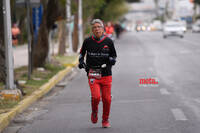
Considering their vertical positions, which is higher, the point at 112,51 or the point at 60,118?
the point at 112,51

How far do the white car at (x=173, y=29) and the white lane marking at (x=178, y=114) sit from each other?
4072 cm

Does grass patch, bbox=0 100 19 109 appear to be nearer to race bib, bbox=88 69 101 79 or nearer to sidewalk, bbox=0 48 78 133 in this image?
sidewalk, bbox=0 48 78 133

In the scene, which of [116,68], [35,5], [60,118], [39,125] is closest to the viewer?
[39,125]

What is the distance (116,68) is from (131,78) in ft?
12.6

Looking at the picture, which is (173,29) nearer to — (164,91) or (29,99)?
(164,91)

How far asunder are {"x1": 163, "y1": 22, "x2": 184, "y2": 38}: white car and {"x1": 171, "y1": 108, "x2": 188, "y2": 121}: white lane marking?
134 feet

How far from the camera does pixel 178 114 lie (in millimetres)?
9031

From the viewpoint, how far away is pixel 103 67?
7.69m

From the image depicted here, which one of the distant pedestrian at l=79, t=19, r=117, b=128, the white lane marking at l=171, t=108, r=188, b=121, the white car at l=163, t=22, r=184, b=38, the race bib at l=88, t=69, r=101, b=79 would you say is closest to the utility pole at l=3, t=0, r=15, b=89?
the distant pedestrian at l=79, t=19, r=117, b=128

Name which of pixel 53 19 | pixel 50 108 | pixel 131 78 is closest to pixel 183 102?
pixel 50 108

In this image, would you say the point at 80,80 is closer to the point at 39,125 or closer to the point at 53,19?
the point at 53,19

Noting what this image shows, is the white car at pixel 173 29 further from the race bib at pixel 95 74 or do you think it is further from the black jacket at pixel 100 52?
the race bib at pixel 95 74

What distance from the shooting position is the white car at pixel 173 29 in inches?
1965

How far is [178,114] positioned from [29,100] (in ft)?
11.7
